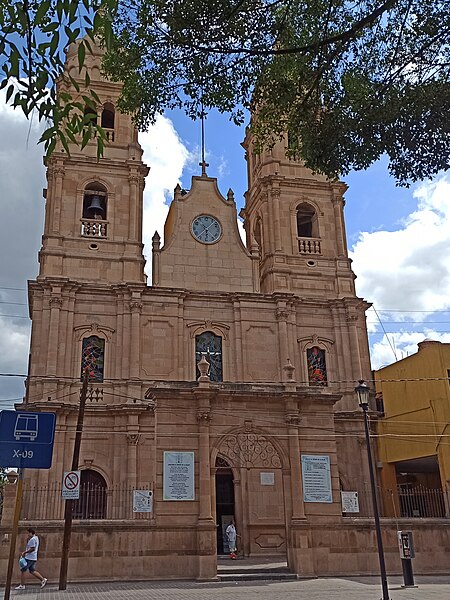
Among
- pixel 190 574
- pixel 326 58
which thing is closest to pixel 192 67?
pixel 326 58

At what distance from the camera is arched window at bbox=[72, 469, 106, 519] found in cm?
2291

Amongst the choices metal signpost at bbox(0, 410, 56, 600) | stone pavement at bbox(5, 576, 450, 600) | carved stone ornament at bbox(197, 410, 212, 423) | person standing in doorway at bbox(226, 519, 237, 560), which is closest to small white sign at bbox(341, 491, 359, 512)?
person standing in doorway at bbox(226, 519, 237, 560)

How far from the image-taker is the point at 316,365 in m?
27.7

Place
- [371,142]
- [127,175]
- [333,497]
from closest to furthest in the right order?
[371,142] < [333,497] < [127,175]

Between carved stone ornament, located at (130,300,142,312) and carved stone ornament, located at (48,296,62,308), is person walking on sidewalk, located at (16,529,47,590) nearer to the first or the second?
carved stone ornament, located at (48,296,62,308)

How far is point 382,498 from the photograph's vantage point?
87.6 ft

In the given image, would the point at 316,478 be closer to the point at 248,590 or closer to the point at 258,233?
the point at 248,590

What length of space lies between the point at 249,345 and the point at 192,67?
57.3ft

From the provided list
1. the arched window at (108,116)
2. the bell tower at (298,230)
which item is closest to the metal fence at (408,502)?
the bell tower at (298,230)

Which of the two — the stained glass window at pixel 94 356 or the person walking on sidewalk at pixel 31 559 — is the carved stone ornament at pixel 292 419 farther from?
the stained glass window at pixel 94 356

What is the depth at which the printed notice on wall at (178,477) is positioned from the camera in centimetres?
1583

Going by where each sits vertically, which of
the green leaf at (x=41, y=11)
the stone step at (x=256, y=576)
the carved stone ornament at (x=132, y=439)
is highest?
the carved stone ornament at (x=132, y=439)

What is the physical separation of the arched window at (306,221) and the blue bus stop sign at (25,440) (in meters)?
24.5

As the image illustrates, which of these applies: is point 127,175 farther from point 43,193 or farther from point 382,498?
point 382,498
